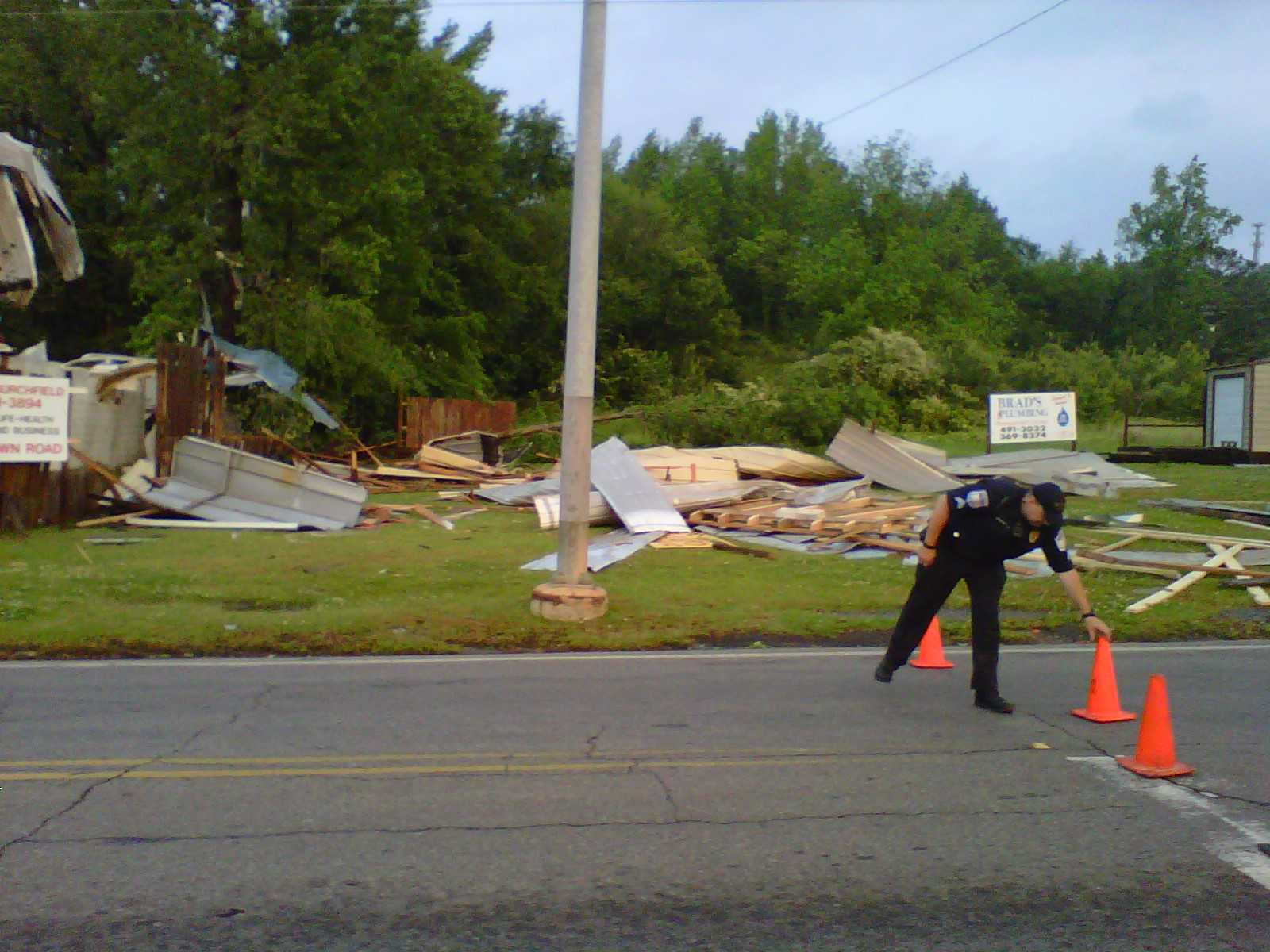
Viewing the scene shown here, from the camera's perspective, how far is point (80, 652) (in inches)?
412

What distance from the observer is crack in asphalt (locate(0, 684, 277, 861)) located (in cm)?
551

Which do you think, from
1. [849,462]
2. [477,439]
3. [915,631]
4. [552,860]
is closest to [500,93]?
[477,439]

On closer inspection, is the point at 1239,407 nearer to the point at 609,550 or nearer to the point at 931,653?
the point at 609,550

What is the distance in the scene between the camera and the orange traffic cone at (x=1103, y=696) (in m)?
7.76

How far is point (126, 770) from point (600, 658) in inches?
174

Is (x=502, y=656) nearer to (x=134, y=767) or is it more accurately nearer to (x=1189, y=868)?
(x=134, y=767)

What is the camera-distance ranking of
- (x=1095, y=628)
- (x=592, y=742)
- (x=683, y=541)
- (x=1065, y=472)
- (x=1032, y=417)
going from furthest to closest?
(x=1032, y=417), (x=1065, y=472), (x=683, y=541), (x=1095, y=628), (x=592, y=742)

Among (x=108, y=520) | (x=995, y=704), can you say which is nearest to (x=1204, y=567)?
(x=995, y=704)

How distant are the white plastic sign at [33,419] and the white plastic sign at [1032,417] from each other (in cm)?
1777

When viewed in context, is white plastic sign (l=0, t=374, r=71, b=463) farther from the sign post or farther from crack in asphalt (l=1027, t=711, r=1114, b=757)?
the sign post

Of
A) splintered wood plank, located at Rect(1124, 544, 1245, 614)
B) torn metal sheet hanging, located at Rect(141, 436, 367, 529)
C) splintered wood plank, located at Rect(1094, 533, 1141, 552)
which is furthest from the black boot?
torn metal sheet hanging, located at Rect(141, 436, 367, 529)

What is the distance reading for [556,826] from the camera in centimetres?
576

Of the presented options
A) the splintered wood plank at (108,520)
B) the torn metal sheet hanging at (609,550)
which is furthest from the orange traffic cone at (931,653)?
the splintered wood plank at (108,520)

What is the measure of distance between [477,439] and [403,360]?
5.31 meters
